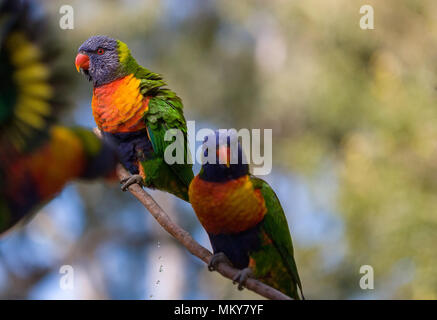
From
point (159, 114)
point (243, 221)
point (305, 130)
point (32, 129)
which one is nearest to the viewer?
point (32, 129)

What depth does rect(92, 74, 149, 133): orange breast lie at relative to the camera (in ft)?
4.78

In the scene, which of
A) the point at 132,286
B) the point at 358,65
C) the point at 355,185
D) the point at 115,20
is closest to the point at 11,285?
the point at 132,286

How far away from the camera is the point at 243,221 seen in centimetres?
149

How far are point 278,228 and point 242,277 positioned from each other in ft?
0.82

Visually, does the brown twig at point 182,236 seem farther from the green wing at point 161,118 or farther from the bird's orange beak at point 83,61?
the bird's orange beak at point 83,61

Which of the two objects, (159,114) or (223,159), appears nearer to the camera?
(223,159)

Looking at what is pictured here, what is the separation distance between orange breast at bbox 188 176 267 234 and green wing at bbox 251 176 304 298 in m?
0.03

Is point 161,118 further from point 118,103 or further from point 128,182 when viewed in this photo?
point 128,182

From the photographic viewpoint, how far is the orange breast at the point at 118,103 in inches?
57.4

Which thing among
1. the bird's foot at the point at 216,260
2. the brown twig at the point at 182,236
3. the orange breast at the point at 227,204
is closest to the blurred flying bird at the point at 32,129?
the brown twig at the point at 182,236

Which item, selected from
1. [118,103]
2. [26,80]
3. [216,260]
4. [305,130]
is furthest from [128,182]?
[305,130]

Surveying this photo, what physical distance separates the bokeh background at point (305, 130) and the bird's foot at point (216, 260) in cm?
120
